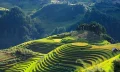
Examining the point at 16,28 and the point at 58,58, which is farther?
the point at 16,28

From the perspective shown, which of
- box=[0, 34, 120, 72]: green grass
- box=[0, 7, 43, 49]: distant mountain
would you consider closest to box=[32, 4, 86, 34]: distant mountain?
box=[0, 7, 43, 49]: distant mountain

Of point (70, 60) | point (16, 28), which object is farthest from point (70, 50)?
point (16, 28)

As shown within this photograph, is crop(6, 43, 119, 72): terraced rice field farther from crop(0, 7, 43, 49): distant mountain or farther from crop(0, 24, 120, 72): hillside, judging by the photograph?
crop(0, 7, 43, 49): distant mountain

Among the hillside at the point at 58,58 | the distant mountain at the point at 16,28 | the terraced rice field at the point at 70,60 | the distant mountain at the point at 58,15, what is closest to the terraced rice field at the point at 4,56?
the hillside at the point at 58,58

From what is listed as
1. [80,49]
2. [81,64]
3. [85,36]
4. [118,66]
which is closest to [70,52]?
[80,49]

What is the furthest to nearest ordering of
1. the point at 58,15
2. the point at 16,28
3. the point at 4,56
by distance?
the point at 58,15 → the point at 16,28 → the point at 4,56

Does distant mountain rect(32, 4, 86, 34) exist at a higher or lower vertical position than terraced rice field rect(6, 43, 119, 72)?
higher

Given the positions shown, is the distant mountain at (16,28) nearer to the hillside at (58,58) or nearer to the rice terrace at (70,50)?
the rice terrace at (70,50)

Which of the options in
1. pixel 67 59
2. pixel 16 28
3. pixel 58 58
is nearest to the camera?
pixel 67 59

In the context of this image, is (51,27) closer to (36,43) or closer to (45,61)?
(36,43)

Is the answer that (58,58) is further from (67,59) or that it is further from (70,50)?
(70,50)

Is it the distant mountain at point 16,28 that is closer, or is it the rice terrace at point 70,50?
the rice terrace at point 70,50
